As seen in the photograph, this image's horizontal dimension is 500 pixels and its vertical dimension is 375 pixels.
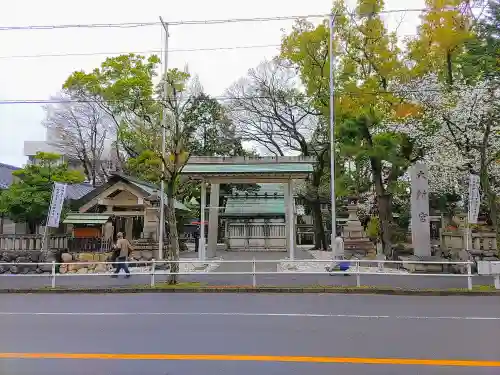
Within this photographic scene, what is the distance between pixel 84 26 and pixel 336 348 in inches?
494

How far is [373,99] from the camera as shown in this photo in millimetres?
19516

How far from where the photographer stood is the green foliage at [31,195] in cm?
1981

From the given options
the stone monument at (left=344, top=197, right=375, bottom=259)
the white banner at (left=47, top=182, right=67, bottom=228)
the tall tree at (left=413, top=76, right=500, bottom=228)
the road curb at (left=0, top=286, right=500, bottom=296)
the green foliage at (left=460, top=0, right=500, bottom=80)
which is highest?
the green foliage at (left=460, top=0, right=500, bottom=80)

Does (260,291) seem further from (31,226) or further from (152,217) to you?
(31,226)

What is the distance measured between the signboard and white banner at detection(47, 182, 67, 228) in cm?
1566

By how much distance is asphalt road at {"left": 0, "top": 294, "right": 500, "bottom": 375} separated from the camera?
18.1ft

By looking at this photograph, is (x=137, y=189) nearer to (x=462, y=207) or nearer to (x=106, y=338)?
(x=106, y=338)

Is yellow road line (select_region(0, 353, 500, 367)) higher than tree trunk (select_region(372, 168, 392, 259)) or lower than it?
lower

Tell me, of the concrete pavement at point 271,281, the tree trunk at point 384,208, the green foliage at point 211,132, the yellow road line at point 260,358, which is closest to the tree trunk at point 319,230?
the tree trunk at point 384,208

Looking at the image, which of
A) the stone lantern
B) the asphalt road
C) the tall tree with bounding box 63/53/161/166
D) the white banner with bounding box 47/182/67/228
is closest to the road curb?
the asphalt road

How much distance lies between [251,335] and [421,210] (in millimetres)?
13819

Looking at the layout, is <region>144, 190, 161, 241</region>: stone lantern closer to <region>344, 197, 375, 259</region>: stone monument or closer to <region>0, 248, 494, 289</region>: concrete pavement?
<region>0, 248, 494, 289</region>: concrete pavement

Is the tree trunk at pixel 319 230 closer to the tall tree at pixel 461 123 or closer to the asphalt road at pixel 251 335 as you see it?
the tall tree at pixel 461 123

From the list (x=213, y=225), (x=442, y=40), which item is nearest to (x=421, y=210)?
(x=442, y=40)
